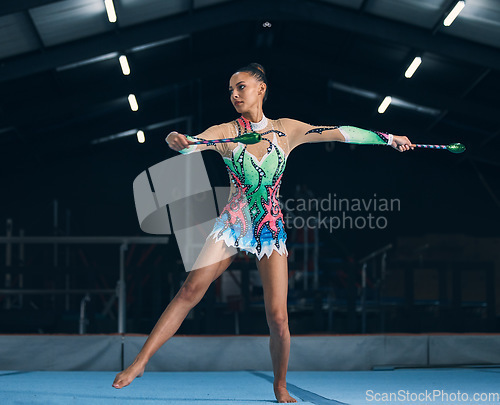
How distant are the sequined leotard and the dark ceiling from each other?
474 cm

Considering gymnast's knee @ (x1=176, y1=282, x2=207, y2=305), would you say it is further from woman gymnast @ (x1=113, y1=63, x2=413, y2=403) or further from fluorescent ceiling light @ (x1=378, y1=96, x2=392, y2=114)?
fluorescent ceiling light @ (x1=378, y1=96, x2=392, y2=114)

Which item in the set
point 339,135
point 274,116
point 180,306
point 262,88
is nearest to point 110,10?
point 262,88

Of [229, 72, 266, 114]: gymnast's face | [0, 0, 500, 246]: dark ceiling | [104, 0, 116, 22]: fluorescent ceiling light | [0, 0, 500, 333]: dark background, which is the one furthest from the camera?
[0, 0, 500, 246]: dark ceiling

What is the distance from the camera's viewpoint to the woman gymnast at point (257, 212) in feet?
10.3

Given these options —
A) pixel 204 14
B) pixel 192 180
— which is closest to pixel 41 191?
pixel 192 180

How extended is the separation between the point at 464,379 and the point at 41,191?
12.6 m

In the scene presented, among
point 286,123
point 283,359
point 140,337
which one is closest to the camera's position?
point 283,359

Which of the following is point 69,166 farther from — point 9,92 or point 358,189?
point 358,189

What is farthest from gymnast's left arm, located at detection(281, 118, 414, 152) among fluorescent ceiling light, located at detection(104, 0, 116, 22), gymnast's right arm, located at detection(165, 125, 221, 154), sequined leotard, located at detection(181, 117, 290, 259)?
fluorescent ceiling light, located at detection(104, 0, 116, 22)

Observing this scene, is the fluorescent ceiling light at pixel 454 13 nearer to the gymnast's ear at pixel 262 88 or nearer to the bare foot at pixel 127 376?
the gymnast's ear at pixel 262 88

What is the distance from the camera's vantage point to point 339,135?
3.40 metres

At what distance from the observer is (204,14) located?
29.8ft

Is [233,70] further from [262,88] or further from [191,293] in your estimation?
[191,293]

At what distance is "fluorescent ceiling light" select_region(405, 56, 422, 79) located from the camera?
32.4ft
